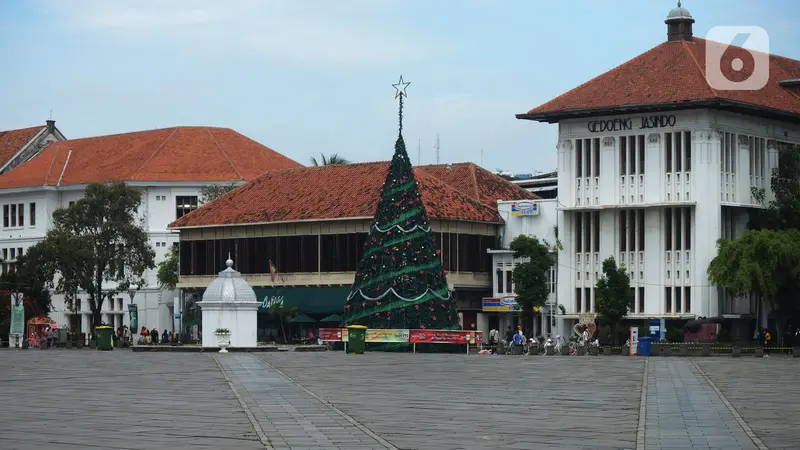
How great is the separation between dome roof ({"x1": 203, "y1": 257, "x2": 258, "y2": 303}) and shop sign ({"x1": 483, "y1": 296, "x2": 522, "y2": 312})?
66.7ft

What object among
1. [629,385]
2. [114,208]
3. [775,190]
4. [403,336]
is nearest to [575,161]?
[775,190]

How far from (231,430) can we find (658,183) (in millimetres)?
57744

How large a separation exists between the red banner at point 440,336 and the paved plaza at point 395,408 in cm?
1957

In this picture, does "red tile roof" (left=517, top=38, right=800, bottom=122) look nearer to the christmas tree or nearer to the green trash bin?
the christmas tree

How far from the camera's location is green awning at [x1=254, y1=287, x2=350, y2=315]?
87.9m

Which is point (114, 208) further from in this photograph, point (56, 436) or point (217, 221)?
point (56, 436)

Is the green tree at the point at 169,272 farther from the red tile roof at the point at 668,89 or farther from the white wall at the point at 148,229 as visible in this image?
the red tile roof at the point at 668,89

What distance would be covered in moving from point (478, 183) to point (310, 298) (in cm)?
1311

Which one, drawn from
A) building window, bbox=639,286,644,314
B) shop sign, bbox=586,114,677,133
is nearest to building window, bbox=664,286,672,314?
building window, bbox=639,286,644,314

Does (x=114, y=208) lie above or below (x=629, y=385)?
above

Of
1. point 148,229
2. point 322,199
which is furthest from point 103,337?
point 148,229

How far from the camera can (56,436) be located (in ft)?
73.0

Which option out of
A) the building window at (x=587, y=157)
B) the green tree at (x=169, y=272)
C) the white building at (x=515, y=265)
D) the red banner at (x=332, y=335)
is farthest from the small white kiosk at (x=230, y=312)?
the green tree at (x=169, y=272)

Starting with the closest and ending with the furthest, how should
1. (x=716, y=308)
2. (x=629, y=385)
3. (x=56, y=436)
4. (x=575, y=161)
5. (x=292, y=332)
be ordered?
(x=56, y=436), (x=629, y=385), (x=716, y=308), (x=575, y=161), (x=292, y=332)
